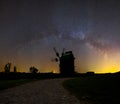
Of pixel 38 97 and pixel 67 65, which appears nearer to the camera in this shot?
pixel 38 97

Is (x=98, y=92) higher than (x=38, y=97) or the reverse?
higher

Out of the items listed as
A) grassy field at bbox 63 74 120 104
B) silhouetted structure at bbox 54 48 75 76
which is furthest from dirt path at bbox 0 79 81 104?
silhouetted structure at bbox 54 48 75 76

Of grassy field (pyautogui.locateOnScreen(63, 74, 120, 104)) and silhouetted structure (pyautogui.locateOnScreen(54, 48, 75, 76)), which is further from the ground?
silhouetted structure (pyautogui.locateOnScreen(54, 48, 75, 76))

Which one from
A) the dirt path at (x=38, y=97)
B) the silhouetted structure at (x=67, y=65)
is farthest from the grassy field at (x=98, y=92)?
the silhouetted structure at (x=67, y=65)

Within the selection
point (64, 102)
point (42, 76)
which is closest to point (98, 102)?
point (64, 102)

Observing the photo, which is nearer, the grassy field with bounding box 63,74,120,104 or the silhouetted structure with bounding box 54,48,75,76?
the grassy field with bounding box 63,74,120,104

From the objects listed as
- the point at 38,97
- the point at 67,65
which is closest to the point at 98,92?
the point at 38,97

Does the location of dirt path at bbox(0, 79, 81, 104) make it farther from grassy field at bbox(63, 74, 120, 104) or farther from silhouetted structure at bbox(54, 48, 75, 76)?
silhouetted structure at bbox(54, 48, 75, 76)

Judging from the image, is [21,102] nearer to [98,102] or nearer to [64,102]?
[64,102]

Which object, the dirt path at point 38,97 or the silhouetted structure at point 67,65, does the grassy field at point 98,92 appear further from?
the silhouetted structure at point 67,65

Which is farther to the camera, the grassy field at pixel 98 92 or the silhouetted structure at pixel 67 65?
the silhouetted structure at pixel 67 65

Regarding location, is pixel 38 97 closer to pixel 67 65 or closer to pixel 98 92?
pixel 98 92

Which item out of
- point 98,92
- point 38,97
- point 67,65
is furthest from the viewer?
point 67,65

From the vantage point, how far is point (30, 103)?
19.7 metres
